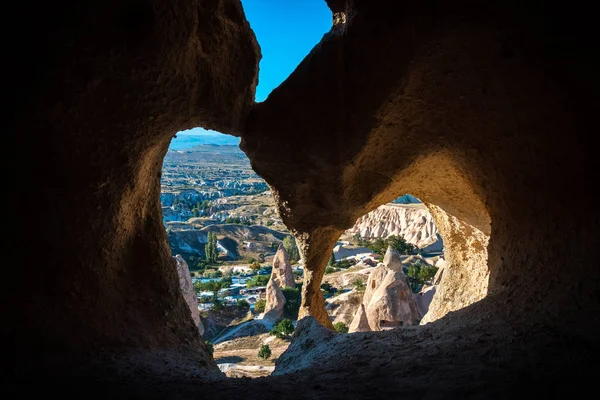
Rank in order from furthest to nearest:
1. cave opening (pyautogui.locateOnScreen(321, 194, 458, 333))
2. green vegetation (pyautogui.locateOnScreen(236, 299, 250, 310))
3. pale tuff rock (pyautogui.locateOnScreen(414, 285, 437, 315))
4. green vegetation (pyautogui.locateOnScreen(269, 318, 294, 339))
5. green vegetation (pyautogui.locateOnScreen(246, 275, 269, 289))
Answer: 1. green vegetation (pyautogui.locateOnScreen(246, 275, 269, 289))
2. green vegetation (pyautogui.locateOnScreen(236, 299, 250, 310))
3. green vegetation (pyautogui.locateOnScreen(269, 318, 294, 339))
4. pale tuff rock (pyautogui.locateOnScreen(414, 285, 437, 315))
5. cave opening (pyautogui.locateOnScreen(321, 194, 458, 333))

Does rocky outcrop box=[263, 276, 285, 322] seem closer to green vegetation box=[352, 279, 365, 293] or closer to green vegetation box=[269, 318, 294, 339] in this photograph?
green vegetation box=[269, 318, 294, 339]

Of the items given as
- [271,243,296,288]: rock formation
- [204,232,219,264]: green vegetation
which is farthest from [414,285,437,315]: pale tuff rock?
[204,232,219,264]: green vegetation

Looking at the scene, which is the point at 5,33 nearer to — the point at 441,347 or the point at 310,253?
the point at 441,347

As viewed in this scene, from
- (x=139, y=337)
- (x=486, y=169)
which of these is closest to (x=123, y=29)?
(x=139, y=337)

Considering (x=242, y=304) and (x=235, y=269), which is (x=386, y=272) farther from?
(x=235, y=269)

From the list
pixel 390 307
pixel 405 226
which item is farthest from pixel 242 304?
pixel 405 226

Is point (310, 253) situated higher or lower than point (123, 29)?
lower
